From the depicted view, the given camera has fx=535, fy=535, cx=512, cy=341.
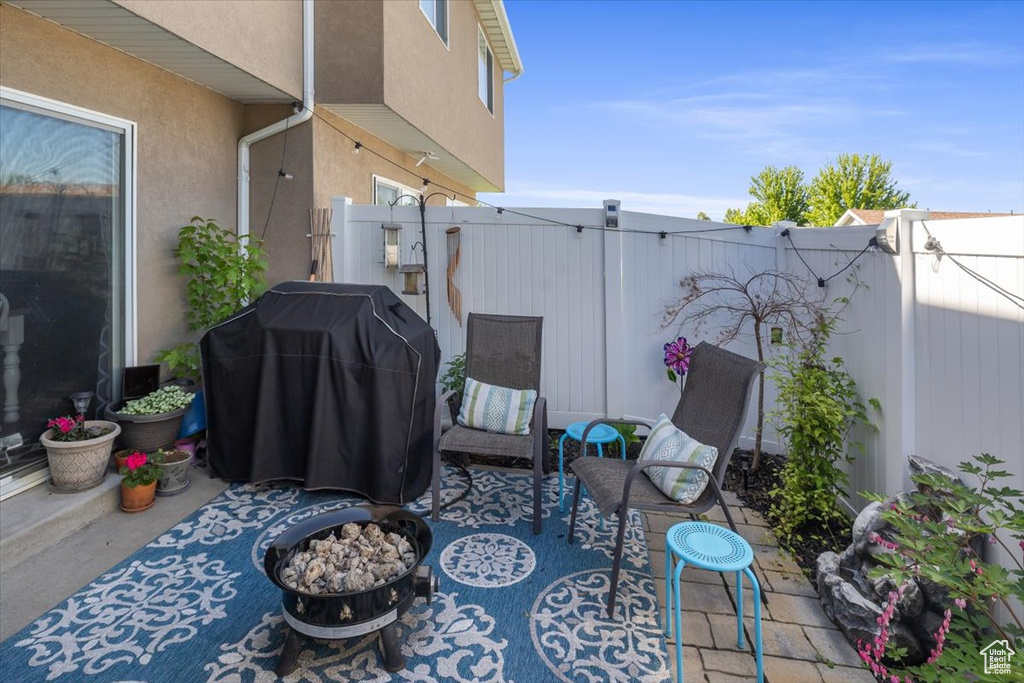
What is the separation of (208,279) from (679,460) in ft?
12.7

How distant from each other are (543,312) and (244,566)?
309 centimetres

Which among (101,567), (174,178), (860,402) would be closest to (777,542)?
(860,402)

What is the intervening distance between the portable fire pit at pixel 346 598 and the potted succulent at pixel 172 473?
72.3 inches

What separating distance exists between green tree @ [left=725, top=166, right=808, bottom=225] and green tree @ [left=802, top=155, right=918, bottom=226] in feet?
4.01

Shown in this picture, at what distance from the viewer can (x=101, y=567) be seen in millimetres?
2795

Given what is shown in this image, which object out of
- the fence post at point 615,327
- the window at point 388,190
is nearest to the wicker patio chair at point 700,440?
the fence post at point 615,327

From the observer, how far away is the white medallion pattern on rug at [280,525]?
2.92 m

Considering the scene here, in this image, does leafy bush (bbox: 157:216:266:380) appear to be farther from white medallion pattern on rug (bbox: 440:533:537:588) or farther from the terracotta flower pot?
white medallion pattern on rug (bbox: 440:533:537:588)

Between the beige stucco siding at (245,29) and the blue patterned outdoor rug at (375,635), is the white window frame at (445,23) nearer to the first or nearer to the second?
the beige stucco siding at (245,29)

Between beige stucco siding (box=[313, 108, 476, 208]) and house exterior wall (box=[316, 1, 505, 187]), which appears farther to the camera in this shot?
beige stucco siding (box=[313, 108, 476, 208])

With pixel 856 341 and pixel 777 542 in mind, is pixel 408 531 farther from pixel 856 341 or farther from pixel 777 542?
pixel 856 341

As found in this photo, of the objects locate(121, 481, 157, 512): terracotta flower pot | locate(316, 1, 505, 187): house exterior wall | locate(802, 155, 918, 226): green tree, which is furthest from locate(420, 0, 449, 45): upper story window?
locate(802, 155, 918, 226): green tree

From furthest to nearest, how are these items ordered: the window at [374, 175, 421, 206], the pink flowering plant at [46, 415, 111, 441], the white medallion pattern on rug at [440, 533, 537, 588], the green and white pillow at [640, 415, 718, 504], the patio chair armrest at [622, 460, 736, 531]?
the window at [374, 175, 421, 206]
the pink flowering plant at [46, 415, 111, 441]
the white medallion pattern on rug at [440, 533, 537, 588]
the green and white pillow at [640, 415, 718, 504]
the patio chair armrest at [622, 460, 736, 531]

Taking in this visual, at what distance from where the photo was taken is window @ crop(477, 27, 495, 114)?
906 centimetres
